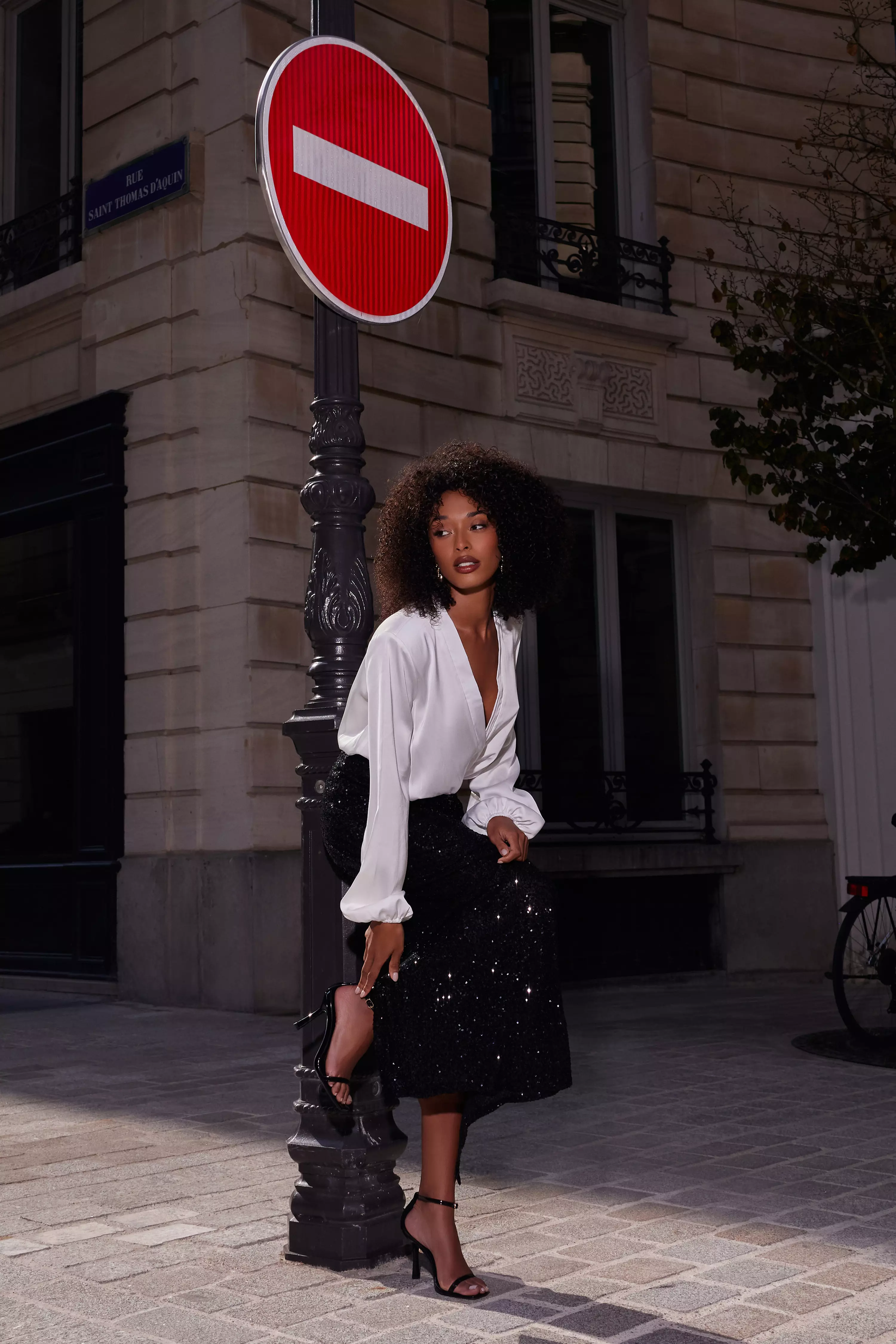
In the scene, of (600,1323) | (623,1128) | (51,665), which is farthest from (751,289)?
(600,1323)

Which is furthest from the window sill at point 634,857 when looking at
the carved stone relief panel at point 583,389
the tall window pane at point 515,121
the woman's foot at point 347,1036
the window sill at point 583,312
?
the woman's foot at point 347,1036

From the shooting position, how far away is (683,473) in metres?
11.6

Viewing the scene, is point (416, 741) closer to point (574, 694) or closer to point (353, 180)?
point (353, 180)

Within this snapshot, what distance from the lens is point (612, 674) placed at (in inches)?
449

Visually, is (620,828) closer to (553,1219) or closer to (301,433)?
(301,433)

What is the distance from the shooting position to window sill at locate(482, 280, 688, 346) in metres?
10.6

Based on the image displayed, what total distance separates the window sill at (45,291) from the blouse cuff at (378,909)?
8194 mm

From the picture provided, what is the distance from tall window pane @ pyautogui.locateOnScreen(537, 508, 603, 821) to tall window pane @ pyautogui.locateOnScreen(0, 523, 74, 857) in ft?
11.3

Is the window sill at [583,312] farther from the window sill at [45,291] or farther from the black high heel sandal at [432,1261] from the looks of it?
the black high heel sandal at [432,1261]

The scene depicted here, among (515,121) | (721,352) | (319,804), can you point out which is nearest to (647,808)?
(721,352)

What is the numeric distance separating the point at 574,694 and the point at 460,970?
308 inches

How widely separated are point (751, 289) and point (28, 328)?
5684 millimetres

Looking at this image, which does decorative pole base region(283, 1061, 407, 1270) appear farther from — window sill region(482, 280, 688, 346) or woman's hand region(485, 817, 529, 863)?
window sill region(482, 280, 688, 346)

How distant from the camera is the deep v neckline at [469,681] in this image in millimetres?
3494
